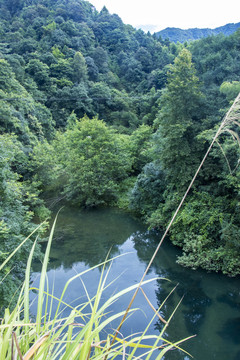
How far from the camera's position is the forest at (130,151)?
7.32 meters

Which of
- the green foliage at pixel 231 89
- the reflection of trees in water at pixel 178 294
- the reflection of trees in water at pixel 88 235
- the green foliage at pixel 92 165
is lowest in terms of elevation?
the reflection of trees in water at pixel 178 294

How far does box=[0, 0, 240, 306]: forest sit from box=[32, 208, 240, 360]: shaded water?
22.2 inches

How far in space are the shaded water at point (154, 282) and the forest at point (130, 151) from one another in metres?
0.56

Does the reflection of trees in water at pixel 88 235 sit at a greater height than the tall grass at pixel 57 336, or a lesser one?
lesser

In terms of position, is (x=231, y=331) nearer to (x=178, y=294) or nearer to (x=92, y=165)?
(x=178, y=294)

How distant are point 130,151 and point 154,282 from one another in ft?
32.7

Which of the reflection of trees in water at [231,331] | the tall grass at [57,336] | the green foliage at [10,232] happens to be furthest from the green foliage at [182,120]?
the tall grass at [57,336]

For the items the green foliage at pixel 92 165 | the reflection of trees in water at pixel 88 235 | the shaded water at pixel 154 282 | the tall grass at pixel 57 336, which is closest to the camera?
the tall grass at pixel 57 336

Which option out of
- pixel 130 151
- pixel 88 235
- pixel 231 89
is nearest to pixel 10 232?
pixel 88 235

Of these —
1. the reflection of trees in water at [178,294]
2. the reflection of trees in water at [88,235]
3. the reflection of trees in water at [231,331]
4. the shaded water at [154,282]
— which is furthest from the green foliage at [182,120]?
the reflection of trees in water at [231,331]

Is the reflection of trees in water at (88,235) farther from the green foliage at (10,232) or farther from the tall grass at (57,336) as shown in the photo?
the tall grass at (57,336)

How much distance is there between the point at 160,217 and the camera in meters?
9.83

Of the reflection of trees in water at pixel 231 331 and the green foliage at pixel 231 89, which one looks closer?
the reflection of trees in water at pixel 231 331

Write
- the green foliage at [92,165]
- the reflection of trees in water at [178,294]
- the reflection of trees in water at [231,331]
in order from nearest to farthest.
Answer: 1. the reflection of trees in water at [231,331]
2. the reflection of trees in water at [178,294]
3. the green foliage at [92,165]
